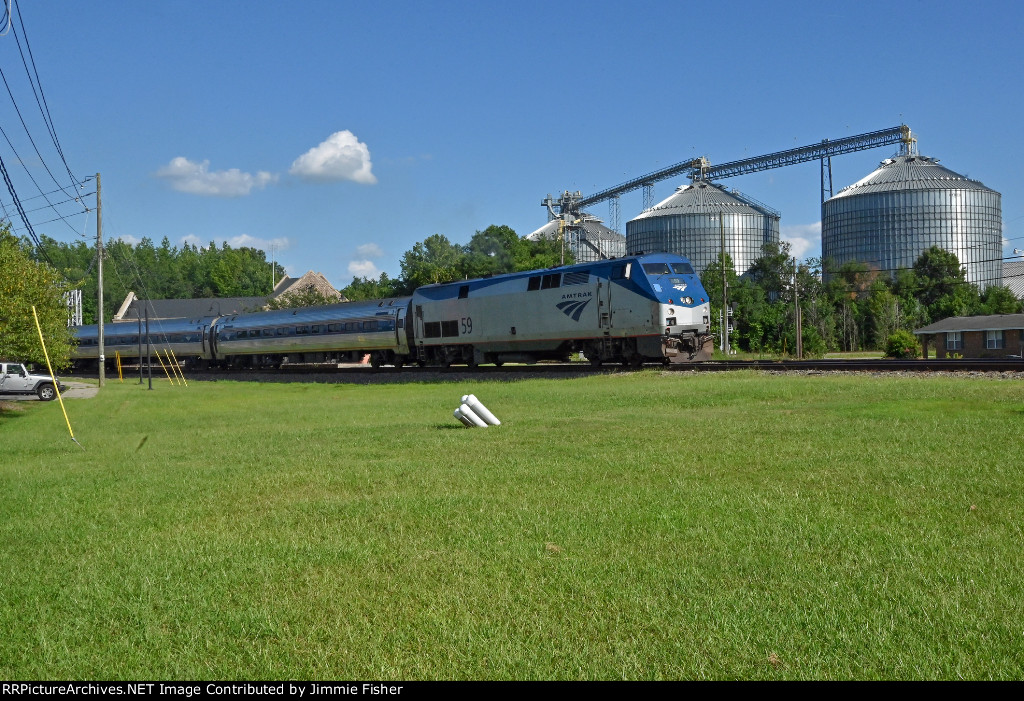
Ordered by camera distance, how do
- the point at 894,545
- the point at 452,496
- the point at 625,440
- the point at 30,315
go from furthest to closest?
the point at 30,315 → the point at 625,440 → the point at 452,496 → the point at 894,545

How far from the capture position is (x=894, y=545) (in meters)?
6.61

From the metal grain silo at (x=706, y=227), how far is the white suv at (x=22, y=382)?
86866mm

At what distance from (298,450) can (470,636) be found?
367 inches

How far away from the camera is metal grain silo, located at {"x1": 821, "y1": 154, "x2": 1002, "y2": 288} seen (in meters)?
104

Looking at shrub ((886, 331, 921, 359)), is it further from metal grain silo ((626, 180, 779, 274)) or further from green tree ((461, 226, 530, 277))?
metal grain silo ((626, 180, 779, 274))

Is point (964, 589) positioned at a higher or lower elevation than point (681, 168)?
lower

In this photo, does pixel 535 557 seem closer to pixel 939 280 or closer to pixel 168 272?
pixel 939 280

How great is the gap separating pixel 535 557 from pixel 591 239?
124367 mm

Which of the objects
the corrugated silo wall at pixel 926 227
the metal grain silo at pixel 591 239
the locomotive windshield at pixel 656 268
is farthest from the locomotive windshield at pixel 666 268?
the metal grain silo at pixel 591 239

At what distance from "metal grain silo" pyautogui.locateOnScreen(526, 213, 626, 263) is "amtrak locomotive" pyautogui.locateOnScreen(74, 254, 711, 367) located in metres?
73.8

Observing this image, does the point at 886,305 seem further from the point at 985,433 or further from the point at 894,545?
the point at 894,545

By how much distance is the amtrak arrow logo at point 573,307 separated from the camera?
111 feet

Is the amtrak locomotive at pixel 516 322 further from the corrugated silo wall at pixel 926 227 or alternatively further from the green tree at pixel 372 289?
the corrugated silo wall at pixel 926 227

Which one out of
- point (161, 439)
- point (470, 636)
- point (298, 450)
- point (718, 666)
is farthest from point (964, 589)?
point (161, 439)
